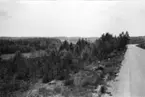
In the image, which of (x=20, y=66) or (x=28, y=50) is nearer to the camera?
(x=20, y=66)

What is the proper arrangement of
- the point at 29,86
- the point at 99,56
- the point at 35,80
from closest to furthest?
the point at 29,86
the point at 35,80
the point at 99,56

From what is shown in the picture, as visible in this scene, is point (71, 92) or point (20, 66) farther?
point (20, 66)

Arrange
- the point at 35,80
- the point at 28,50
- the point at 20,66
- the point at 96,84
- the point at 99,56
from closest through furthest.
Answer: the point at 96,84
the point at 35,80
the point at 20,66
the point at 99,56
the point at 28,50

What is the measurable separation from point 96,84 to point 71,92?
272cm

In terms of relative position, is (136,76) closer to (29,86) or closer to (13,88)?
(29,86)

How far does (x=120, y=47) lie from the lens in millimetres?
40094

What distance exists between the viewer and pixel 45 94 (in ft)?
35.8

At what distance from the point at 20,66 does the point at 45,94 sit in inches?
378

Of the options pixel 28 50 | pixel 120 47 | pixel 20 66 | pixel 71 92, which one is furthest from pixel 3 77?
pixel 28 50

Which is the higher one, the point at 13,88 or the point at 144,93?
the point at 144,93

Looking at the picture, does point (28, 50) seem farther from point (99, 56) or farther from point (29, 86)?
point (29, 86)

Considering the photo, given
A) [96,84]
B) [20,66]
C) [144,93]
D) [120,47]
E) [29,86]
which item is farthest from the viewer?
[120,47]

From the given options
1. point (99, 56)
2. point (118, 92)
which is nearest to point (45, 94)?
point (118, 92)

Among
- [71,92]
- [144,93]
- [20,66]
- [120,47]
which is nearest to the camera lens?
[144,93]
